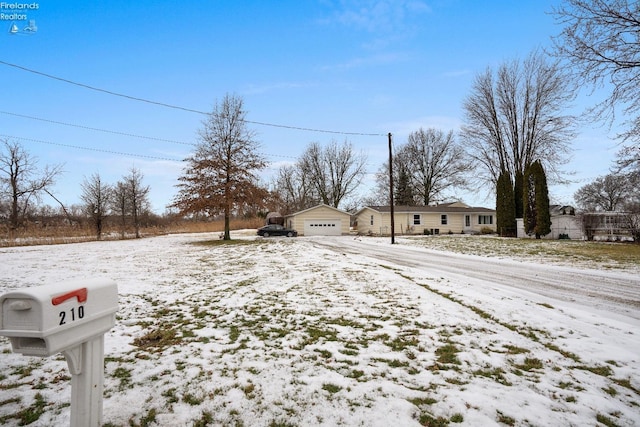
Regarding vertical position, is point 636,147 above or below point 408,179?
below

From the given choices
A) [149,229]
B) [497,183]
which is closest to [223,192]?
[149,229]

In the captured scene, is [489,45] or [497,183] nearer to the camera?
[489,45]

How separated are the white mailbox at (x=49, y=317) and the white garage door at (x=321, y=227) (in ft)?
97.7

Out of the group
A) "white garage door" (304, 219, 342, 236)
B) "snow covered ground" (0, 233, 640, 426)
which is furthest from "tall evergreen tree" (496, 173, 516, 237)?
"snow covered ground" (0, 233, 640, 426)

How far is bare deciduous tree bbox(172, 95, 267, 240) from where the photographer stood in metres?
20.9

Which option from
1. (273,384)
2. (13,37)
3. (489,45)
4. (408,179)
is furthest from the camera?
(408,179)

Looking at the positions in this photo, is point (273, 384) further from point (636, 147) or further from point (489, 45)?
point (489, 45)

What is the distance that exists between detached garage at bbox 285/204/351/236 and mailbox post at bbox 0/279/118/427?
29549mm

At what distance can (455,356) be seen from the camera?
3.39 metres

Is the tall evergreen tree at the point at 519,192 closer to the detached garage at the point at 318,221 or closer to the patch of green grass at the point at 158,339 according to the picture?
the detached garage at the point at 318,221

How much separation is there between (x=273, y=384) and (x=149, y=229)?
37.7m

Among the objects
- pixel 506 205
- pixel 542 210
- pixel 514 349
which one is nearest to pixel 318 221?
pixel 506 205

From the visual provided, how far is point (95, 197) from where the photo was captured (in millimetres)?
27859

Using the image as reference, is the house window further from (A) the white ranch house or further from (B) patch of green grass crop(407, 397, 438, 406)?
(B) patch of green grass crop(407, 397, 438, 406)
